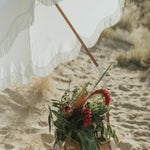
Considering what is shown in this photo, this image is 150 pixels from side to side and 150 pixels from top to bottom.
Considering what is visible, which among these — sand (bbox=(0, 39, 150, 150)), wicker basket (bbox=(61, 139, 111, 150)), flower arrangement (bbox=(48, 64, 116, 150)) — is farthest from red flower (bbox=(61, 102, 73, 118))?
sand (bbox=(0, 39, 150, 150))

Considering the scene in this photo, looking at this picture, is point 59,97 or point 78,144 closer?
point 78,144

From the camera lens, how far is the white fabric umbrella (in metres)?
0.91

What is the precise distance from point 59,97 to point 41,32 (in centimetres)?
159

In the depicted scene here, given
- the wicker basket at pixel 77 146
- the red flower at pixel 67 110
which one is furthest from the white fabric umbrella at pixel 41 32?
the wicker basket at pixel 77 146

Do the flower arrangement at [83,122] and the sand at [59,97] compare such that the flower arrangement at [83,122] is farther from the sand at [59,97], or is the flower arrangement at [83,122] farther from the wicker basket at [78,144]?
the sand at [59,97]

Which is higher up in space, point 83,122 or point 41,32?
point 41,32

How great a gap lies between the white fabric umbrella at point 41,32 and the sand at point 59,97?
0.44 m

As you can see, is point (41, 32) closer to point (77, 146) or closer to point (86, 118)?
point (86, 118)

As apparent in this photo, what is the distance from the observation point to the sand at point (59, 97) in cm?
209

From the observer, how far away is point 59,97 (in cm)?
270

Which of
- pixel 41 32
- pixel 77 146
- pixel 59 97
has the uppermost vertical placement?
pixel 41 32

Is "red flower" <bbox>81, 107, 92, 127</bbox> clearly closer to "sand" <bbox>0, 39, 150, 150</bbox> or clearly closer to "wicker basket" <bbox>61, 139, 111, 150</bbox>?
"wicker basket" <bbox>61, 139, 111, 150</bbox>

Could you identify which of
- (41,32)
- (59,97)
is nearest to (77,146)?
(41,32)

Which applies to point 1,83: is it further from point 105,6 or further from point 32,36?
point 105,6
